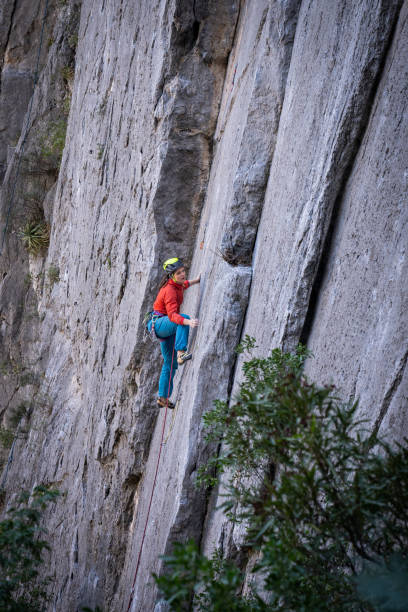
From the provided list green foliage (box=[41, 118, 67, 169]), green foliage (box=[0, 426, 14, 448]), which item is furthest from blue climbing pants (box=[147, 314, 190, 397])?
green foliage (box=[41, 118, 67, 169])

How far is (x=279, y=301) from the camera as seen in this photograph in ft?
15.7

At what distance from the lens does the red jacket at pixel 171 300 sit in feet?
21.2

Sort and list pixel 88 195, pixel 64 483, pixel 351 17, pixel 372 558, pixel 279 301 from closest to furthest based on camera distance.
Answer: pixel 372 558
pixel 351 17
pixel 279 301
pixel 64 483
pixel 88 195

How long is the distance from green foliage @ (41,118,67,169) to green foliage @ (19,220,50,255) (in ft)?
5.39

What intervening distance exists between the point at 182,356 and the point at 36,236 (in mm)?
9416

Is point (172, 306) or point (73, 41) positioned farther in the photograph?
point (73, 41)

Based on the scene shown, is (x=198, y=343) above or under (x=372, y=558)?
above

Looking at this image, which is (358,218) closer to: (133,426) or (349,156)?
(349,156)

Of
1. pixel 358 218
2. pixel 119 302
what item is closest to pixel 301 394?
pixel 358 218

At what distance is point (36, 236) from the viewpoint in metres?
14.6

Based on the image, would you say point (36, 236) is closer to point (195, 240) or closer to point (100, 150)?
point (100, 150)

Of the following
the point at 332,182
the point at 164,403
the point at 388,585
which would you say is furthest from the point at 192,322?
the point at 388,585

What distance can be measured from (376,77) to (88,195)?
308 inches

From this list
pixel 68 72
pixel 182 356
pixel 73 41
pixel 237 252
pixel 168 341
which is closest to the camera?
pixel 237 252
